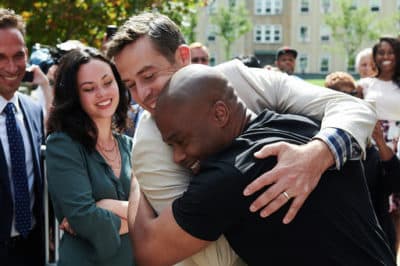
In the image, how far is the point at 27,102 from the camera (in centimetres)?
376

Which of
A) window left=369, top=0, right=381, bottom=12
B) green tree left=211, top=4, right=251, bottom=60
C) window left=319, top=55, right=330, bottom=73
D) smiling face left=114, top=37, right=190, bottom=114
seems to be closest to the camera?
→ smiling face left=114, top=37, right=190, bottom=114

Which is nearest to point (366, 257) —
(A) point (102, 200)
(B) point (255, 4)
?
(A) point (102, 200)

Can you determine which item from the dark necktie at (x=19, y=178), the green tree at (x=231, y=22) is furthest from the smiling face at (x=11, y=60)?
the green tree at (x=231, y=22)

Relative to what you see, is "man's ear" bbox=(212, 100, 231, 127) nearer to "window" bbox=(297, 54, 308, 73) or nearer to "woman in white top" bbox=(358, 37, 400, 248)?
"woman in white top" bbox=(358, 37, 400, 248)

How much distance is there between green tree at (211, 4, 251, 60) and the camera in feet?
191

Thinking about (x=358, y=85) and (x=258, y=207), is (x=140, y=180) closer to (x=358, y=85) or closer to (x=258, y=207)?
(x=258, y=207)

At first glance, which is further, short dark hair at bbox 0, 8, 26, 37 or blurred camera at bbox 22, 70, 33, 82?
blurred camera at bbox 22, 70, 33, 82

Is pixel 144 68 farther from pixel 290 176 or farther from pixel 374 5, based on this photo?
pixel 374 5

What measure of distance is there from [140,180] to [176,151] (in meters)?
0.23

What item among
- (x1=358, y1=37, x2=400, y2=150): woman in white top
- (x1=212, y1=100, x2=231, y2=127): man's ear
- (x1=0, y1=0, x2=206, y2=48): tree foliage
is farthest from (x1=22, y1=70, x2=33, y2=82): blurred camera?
(x1=212, y1=100, x2=231, y2=127): man's ear

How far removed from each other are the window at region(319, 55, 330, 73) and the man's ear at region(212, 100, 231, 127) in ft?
210

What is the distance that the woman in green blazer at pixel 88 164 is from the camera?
2906 millimetres

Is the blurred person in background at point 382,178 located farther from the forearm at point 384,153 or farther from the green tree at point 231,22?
the green tree at point 231,22

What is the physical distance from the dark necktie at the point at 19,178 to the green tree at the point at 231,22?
5582 cm
